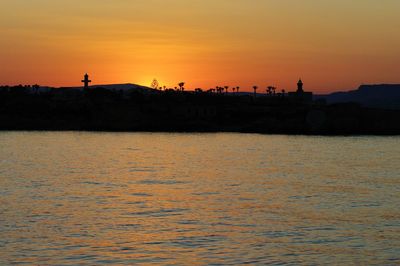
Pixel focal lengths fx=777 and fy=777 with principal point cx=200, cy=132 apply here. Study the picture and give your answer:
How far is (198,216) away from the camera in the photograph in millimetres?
42969

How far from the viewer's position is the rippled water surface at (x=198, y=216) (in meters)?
32.7

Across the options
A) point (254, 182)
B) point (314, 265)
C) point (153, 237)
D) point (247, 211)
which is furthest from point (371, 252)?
point (254, 182)

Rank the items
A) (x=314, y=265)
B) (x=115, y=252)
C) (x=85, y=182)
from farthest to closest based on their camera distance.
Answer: (x=85, y=182) < (x=115, y=252) < (x=314, y=265)

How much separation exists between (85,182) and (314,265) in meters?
35.8

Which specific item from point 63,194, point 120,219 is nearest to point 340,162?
point 63,194

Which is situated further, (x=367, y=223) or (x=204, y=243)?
(x=367, y=223)

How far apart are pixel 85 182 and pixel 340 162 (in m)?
40.8

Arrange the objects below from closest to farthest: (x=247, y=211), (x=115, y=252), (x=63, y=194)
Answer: (x=115, y=252) → (x=247, y=211) → (x=63, y=194)

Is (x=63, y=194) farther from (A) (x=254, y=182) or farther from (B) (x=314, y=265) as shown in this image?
(B) (x=314, y=265)

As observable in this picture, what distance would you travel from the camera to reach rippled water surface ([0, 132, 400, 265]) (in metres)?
32.7

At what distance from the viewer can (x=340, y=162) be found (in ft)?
310

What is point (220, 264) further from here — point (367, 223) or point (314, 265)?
Result: point (367, 223)

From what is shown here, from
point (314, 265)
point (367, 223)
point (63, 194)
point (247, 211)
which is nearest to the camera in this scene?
point (314, 265)

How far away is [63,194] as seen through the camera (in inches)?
2098
